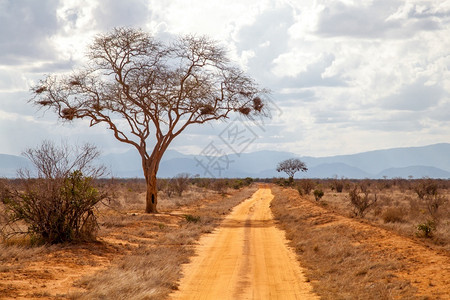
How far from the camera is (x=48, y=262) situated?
42.0 ft

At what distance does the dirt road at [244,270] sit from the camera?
10375 millimetres

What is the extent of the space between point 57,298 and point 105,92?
22.2 meters

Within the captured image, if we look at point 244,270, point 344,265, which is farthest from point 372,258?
point 244,270

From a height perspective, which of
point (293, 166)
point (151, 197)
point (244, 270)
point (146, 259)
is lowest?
point (244, 270)

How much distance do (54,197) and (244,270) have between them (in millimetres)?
6545

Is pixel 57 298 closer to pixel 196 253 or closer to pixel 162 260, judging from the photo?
pixel 162 260

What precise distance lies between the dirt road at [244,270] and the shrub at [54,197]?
418cm

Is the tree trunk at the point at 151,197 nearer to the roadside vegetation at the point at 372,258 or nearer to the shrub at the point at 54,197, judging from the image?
the roadside vegetation at the point at 372,258

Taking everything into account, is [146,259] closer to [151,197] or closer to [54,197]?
[54,197]

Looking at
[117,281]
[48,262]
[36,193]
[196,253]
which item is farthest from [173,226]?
[117,281]

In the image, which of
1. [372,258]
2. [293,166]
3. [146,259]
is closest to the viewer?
[372,258]

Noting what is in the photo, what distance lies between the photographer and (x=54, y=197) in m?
15.2

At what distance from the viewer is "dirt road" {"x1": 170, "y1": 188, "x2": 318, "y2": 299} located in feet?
34.0

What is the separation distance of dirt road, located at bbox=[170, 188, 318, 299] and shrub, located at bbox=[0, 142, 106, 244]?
4.18 metres
